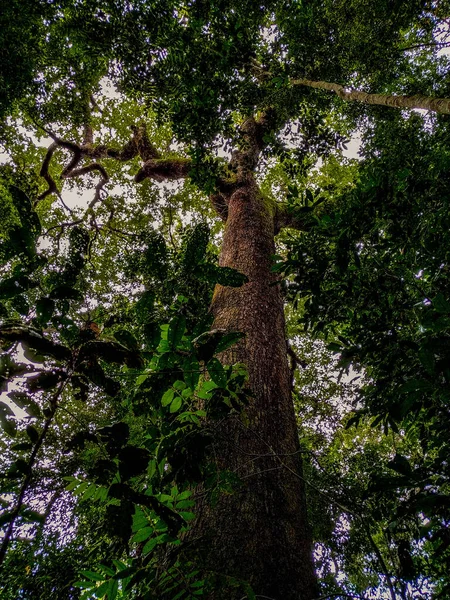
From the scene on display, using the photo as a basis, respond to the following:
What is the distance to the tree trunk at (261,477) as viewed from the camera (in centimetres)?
155

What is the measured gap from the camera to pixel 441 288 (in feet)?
5.78

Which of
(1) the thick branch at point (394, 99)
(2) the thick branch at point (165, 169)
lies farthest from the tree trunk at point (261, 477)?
(2) the thick branch at point (165, 169)

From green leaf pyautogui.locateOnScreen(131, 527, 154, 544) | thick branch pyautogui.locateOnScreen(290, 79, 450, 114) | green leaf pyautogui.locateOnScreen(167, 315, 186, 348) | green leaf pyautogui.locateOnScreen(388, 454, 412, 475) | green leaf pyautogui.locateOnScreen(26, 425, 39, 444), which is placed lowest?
green leaf pyautogui.locateOnScreen(131, 527, 154, 544)

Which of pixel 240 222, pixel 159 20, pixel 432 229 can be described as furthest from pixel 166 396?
pixel 159 20

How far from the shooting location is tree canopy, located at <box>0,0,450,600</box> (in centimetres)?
112

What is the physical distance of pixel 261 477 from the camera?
1967 millimetres

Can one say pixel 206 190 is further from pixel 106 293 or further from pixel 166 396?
pixel 106 293

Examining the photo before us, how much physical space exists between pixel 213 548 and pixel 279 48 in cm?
632

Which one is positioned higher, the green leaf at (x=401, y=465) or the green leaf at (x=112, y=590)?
the green leaf at (x=401, y=465)

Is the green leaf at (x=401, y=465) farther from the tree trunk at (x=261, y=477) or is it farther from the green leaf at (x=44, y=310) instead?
the green leaf at (x=44, y=310)

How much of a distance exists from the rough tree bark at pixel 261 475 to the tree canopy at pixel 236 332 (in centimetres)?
1

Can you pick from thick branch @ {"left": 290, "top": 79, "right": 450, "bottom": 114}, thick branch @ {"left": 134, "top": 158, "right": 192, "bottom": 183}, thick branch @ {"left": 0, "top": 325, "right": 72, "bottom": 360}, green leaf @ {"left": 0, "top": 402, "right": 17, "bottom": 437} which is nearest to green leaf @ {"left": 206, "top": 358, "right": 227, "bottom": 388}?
thick branch @ {"left": 0, "top": 325, "right": 72, "bottom": 360}

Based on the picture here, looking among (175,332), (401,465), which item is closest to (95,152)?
(175,332)

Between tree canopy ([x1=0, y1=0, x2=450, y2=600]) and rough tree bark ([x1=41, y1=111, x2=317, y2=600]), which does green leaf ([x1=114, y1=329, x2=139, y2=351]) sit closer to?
tree canopy ([x1=0, y1=0, x2=450, y2=600])
